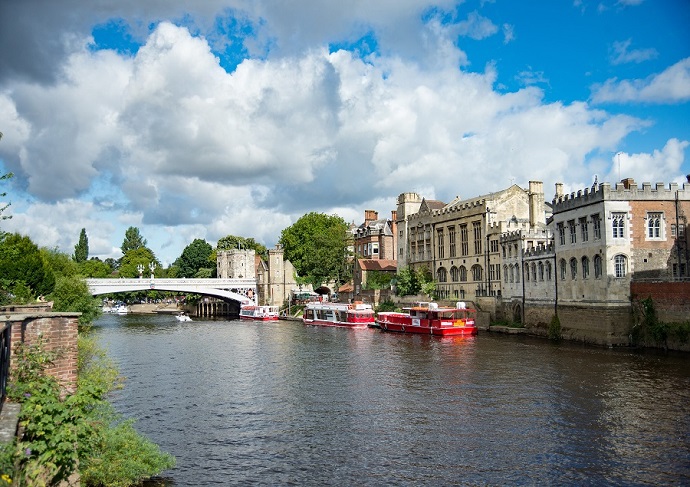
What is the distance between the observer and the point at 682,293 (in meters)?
42.1

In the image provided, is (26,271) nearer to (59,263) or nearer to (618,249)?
(59,263)

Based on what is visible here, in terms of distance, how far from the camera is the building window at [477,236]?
72562mm

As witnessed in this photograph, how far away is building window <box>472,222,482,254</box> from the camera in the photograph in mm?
72562

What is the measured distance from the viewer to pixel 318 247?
108312mm

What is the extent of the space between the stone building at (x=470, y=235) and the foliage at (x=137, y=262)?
317ft

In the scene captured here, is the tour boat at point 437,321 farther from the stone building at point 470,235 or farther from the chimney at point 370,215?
the chimney at point 370,215

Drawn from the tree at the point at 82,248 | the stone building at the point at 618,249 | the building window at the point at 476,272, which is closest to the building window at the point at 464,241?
the building window at the point at 476,272

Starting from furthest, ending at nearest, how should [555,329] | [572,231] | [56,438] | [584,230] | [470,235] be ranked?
[470,235], [555,329], [572,231], [584,230], [56,438]

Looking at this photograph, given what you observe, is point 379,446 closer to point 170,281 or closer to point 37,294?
point 37,294

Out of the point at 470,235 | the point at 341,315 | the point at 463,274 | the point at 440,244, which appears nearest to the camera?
the point at 470,235

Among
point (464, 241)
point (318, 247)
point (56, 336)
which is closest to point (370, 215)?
point (318, 247)

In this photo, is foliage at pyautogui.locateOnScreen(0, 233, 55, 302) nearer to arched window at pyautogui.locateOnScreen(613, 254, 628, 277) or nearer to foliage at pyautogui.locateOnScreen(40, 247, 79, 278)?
foliage at pyautogui.locateOnScreen(40, 247, 79, 278)

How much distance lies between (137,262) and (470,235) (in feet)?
385

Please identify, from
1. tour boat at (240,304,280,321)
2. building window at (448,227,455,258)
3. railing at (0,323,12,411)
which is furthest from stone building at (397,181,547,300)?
railing at (0,323,12,411)
